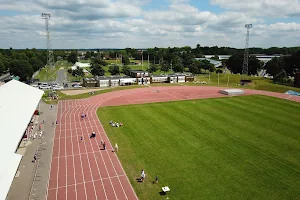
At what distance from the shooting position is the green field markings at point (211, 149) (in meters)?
20.9

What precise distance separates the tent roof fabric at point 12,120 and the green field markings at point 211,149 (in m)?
10.5

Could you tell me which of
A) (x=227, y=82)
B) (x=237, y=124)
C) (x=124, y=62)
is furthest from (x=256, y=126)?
(x=124, y=62)

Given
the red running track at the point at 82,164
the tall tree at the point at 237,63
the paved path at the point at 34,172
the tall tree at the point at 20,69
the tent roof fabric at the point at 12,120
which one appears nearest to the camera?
the tent roof fabric at the point at 12,120

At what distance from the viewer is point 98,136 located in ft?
107

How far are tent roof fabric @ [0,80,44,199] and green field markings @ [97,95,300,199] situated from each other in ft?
34.3

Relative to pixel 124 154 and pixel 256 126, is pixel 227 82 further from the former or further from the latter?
pixel 124 154

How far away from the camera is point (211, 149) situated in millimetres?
28516

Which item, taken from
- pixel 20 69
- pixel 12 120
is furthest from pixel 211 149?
pixel 20 69

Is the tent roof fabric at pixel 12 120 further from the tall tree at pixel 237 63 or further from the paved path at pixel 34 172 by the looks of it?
the tall tree at pixel 237 63

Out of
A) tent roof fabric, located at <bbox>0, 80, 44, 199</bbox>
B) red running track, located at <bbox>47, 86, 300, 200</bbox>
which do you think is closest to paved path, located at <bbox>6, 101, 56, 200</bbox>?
red running track, located at <bbox>47, 86, 300, 200</bbox>

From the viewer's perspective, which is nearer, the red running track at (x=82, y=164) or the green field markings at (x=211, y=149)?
the red running track at (x=82, y=164)

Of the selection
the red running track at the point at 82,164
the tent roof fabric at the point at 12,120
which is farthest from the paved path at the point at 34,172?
the tent roof fabric at the point at 12,120

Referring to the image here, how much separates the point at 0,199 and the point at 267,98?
5792 cm

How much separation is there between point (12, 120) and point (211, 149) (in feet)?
80.2
